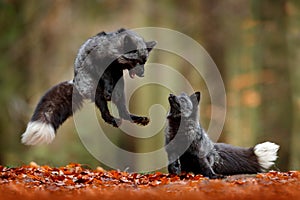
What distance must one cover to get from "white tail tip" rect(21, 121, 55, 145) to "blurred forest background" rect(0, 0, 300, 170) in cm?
499

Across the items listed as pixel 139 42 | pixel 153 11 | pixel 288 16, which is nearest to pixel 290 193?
pixel 139 42

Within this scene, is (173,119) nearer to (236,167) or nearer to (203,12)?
(236,167)

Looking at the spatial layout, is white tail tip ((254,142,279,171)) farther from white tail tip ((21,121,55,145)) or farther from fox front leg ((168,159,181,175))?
white tail tip ((21,121,55,145))

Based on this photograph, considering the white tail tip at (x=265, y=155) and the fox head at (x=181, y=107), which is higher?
the fox head at (x=181, y=107)

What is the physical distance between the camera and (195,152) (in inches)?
246

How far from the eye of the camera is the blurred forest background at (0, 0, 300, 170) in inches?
485

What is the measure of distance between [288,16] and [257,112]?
2.14 metres

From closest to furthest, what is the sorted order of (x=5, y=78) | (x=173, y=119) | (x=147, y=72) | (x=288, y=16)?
(x=173, y=119)
(x=288, y=16)
(x=147, y=72)
(x=5, y=78)

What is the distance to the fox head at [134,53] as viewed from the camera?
6359 millimetres

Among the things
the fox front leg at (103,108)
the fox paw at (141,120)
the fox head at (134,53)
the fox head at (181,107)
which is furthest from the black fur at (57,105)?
the fox head at (181,107)

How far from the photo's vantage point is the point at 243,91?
12477 mm

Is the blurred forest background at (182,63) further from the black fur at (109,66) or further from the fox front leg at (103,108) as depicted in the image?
the fox front leg at (103,108)

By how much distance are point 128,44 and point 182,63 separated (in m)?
8.24

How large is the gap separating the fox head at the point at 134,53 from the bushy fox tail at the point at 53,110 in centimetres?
83
